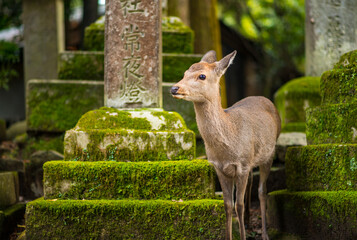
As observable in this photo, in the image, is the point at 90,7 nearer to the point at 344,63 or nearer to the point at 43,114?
the point at 43,114

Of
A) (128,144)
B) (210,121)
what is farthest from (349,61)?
(128,144)

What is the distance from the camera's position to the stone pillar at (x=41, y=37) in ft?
36.2

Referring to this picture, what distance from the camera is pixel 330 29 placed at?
8.16 m

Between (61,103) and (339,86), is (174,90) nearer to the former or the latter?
(339,86)

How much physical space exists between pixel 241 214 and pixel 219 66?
4.90 ft

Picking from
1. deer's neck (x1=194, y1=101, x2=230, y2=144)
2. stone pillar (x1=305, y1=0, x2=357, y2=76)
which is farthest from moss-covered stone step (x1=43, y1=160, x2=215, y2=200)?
stone pillar (x1=305, y1=0, x2=357, y2=76)

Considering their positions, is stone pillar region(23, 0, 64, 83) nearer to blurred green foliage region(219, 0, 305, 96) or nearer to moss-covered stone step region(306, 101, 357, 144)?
moss-covered stone step region(306, 101, 357, 144)

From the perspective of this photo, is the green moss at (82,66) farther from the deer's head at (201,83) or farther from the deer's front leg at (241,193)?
the deer's front leg at (241,193)

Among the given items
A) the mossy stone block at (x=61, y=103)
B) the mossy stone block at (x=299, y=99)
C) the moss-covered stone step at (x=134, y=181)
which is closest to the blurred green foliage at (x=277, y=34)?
the mossy stone block at (x=299, y=99)

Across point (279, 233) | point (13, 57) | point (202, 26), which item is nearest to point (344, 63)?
point (279, 233)

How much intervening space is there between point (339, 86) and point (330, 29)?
3361mm

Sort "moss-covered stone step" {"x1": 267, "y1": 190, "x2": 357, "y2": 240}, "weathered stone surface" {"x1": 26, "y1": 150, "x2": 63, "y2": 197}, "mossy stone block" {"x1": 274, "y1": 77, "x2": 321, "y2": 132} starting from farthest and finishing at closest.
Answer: "mossy stone block" {"x1": 274, "y1": 77, "x2": 321, "y2": 132} < "weathered stone surface" {"x1": 26, "y1": 150, "x2": 63, "y2": 197} < "moss-covered stone step" {"x1": 267, "y1": 190, "x2": 357, "y2": 240}

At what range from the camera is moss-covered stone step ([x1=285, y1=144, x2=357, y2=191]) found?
463cm

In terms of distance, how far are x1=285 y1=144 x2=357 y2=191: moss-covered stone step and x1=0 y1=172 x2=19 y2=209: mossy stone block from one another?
3585mm
